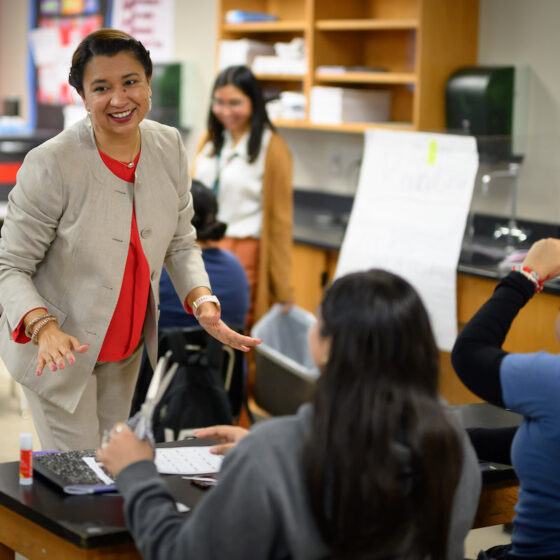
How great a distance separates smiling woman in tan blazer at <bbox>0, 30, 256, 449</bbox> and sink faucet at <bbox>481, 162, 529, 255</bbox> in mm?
1852

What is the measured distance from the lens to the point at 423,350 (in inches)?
50.7

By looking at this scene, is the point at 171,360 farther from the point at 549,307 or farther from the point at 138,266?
the point at 549,307

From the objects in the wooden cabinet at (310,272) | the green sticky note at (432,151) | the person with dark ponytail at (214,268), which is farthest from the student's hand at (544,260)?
the wooden cabinet at (310,272)

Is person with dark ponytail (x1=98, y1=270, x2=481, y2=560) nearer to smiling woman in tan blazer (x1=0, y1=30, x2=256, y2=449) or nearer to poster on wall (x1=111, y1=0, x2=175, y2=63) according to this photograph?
smiling woman in tan blazer (x1=0, y1=30, x2=256, y2=449)

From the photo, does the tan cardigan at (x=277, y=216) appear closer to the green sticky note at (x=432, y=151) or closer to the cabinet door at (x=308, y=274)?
the cabinet door at (x=308, y=274)

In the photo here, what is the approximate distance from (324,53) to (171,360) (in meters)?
2.44

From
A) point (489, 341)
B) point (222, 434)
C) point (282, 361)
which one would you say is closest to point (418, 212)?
point (282, 361)

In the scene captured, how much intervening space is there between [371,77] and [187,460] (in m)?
3.14

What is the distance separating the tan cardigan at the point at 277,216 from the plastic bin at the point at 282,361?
7.1 inches

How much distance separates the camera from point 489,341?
5.74 ft

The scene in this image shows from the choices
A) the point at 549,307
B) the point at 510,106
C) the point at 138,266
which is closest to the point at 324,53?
the point at 510,106

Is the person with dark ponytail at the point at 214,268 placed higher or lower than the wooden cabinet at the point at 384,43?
lower

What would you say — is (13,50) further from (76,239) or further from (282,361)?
(76,239)

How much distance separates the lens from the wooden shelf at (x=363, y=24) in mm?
4438
